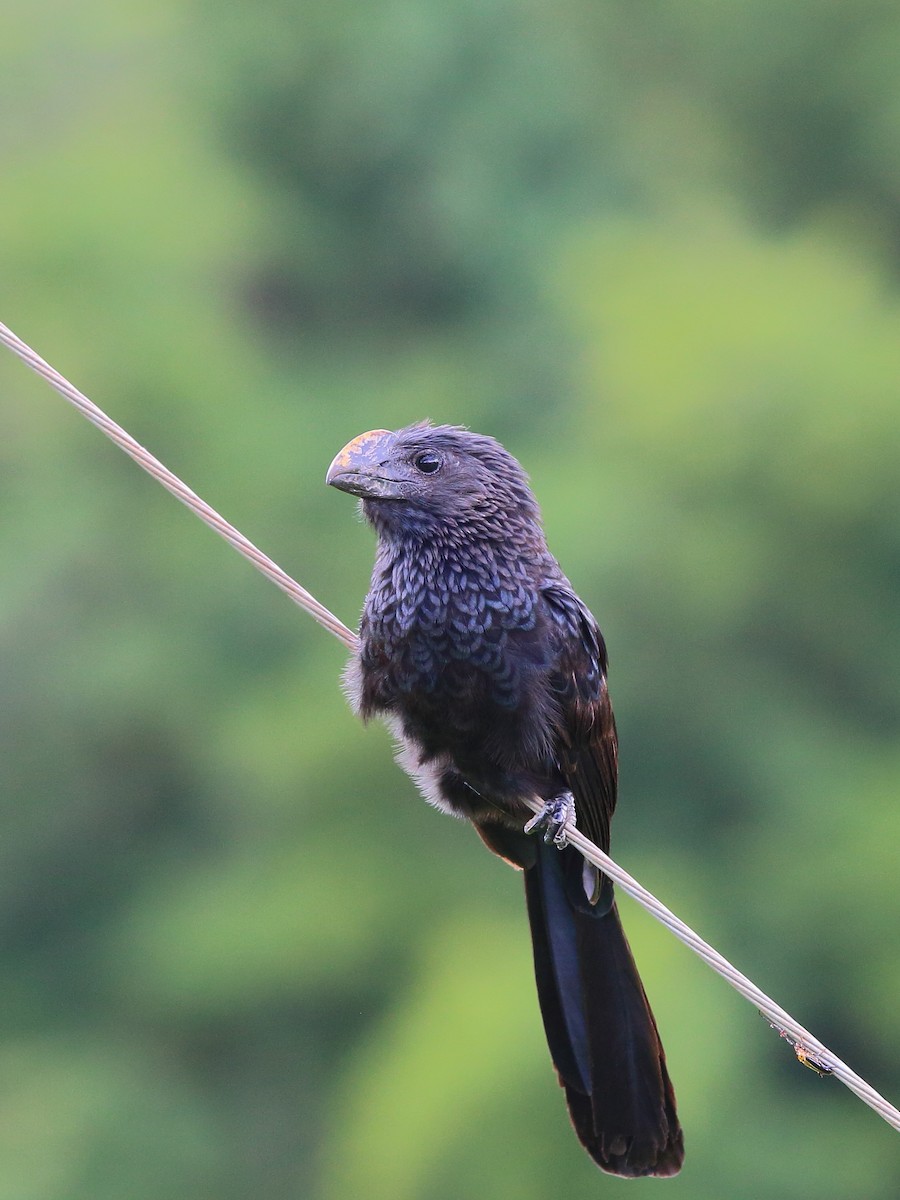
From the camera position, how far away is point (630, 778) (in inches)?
288

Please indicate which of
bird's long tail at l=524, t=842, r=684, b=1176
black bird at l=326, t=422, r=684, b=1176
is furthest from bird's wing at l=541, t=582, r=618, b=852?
bird's long tail at l=524, t=842, r=684, b=1176

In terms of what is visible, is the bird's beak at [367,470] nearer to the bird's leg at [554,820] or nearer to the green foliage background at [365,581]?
the bird's leg at [554,820]

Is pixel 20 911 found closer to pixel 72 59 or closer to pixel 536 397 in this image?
pixel 536 397

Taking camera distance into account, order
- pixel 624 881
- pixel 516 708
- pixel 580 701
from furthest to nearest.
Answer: pixel 580 701
pixel 516 708
pixel 624 881

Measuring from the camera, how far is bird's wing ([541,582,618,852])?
132 inches

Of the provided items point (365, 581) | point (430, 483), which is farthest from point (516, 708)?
point (365, 581)

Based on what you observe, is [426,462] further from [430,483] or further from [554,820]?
[554,820]

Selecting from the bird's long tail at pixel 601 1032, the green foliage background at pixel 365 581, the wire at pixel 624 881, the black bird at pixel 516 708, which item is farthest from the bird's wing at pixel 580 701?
the green foliage background at pixel 365 581

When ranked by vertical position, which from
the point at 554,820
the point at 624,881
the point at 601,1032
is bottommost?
the point at 601,1032

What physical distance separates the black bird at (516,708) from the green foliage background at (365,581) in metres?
2.87

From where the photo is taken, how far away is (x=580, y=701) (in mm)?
3396

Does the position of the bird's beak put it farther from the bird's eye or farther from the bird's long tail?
the bird's long tail

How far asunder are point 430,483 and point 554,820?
76cm

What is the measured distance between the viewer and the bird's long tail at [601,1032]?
11.6 ft
